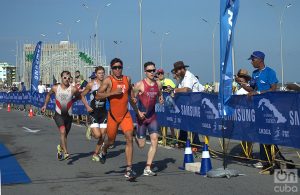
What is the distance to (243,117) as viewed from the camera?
417 inches

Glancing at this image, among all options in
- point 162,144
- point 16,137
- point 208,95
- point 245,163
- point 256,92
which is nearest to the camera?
point 256,92

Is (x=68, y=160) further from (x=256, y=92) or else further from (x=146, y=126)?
(x=256, y=92)

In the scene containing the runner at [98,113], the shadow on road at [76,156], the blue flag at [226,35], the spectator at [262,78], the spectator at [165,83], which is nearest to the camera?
the blue flag at [226,35]

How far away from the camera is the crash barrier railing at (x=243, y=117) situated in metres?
9.12

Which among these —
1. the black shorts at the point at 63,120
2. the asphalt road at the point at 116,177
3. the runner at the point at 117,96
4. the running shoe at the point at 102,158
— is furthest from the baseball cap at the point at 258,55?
the black shorts at the point at 63,120

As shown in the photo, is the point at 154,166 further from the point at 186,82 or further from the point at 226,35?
the point at 186,82

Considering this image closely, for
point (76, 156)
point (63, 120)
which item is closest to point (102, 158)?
point (63, 120)

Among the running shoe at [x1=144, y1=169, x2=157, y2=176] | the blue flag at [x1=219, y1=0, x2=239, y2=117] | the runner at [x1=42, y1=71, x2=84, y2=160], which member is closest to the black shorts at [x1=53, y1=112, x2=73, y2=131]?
the runner at [x1=42, y1=71, x2=84, y2=160]

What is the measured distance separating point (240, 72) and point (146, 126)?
10.3ft

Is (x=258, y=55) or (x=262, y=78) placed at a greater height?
(x=258, y=55)

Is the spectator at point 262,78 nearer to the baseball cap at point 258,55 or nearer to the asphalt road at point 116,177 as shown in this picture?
the baseball cap at point 258,55

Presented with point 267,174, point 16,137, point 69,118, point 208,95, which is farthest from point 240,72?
point 16,137

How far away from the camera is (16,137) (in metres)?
17.4

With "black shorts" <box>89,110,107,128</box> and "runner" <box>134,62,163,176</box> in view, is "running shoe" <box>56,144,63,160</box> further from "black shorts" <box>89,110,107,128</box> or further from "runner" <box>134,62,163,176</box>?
"runner" <box>134,62,163,176</box>
